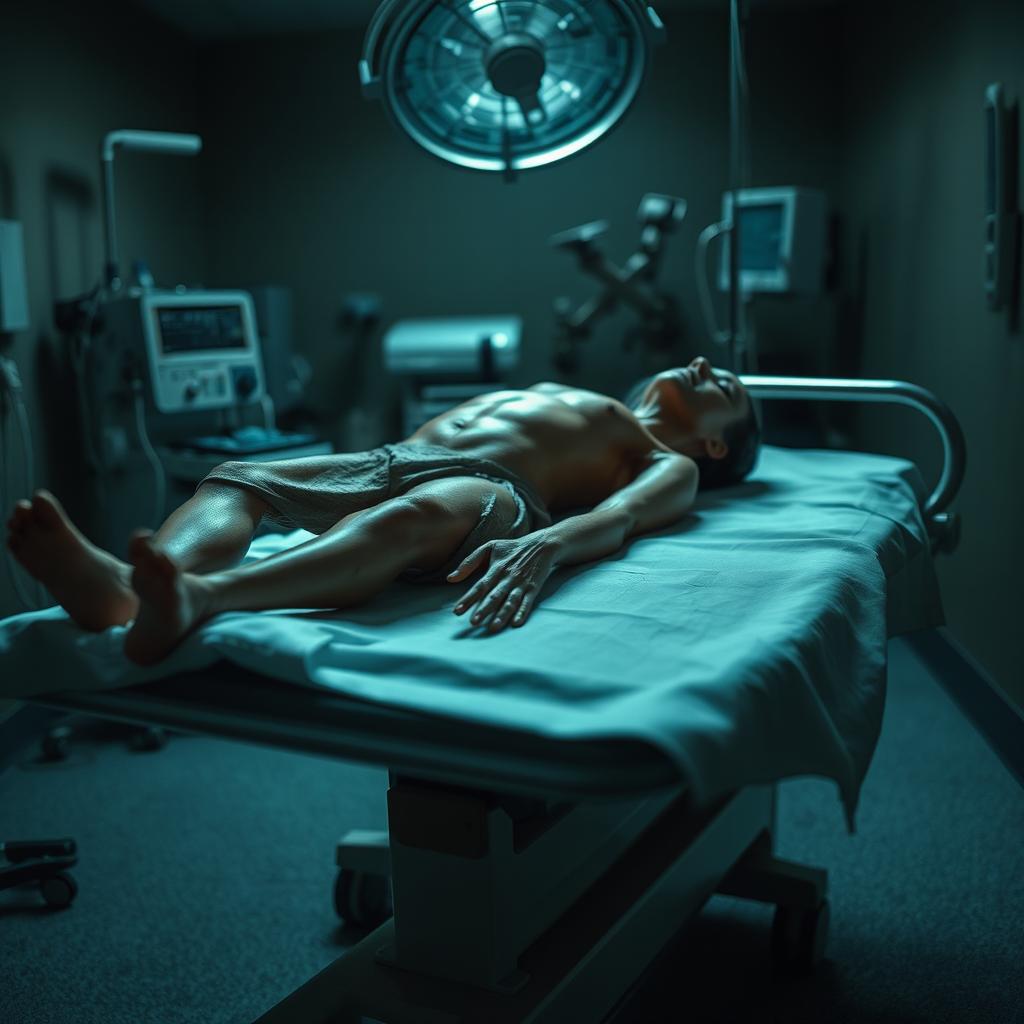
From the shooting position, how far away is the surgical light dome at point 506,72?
164 cm

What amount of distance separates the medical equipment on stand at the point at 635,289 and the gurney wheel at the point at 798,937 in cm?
228

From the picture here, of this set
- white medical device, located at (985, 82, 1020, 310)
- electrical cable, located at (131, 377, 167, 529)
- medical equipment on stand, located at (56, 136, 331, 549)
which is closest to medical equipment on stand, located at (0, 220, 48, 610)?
medical equipment on stand, located at (56, 136, 331, 549)

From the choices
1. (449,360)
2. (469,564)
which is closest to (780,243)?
(449,360)

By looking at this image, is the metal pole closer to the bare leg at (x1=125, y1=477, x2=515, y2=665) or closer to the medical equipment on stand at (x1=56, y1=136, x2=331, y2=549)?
the bare leg at (x1=125, y1=477, x2=515, y2=665)

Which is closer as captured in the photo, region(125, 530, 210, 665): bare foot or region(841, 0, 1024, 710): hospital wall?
region(125, 530, 210, 665): bare foot

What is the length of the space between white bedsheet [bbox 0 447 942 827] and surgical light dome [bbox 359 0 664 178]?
0.81m

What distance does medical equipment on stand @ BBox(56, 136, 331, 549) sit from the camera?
2730 millimetres

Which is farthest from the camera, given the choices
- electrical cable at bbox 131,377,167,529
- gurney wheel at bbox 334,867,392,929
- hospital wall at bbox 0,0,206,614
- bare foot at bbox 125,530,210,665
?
hospital wall at bbox 0,0,206,614

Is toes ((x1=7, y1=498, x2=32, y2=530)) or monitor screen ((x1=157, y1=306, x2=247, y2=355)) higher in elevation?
monitor screen ((x1=157, y1=306, x2=247, y2=355))

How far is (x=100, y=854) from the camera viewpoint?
82.0 inches

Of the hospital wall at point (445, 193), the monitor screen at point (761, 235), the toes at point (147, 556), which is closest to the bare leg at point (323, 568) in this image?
the toes at point (147, 556)

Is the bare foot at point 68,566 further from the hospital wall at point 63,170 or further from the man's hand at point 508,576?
the hospital wall at point 63,170

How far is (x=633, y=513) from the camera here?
161cm

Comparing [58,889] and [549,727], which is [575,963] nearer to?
[549,727]
